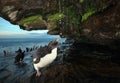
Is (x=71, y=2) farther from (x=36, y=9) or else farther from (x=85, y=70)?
(x=85, y=70)

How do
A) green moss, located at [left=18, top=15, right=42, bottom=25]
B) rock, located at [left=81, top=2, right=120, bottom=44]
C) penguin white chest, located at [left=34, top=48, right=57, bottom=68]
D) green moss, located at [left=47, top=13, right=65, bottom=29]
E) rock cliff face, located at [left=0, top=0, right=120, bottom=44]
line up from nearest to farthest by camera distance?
penguin white chest, located at [left=34, top=48, right=57, bottom=68], rock cliff face, located at [left=0, top=0, right=120, bottom=44], rock, located at [left=81, top=2, right=120, bottom=44], green moss, located at [left=47, top=13, right=65, bottom=29], green moss, located at [left=18, top=15, right=42, bottom=25]

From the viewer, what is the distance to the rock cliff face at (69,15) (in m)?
18.1

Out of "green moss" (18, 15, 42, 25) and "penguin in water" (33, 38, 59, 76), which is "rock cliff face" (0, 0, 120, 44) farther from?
"penguin in water" (33, 38, 59, 76)

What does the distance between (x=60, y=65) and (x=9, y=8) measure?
28.7 feet

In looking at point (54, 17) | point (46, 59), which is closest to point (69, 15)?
point (54, 17)

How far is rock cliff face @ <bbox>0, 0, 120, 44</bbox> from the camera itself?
1811 cm

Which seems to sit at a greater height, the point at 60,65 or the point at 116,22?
the point at 116,22

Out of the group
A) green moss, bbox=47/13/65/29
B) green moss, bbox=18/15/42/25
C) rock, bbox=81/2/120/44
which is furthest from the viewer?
green moss, bbox=18/15/42/25

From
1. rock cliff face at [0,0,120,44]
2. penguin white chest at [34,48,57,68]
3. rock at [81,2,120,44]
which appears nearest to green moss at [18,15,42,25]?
rock cliff face at [0,0,120,44]

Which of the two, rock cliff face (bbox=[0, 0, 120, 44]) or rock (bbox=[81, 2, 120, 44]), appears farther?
rock (bbox=[81, 2, 120, 44])

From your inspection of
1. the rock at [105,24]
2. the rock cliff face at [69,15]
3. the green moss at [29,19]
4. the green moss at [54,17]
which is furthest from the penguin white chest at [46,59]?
the green moss at [29,19]

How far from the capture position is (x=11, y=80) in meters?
10.9

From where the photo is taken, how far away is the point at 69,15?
2061cm

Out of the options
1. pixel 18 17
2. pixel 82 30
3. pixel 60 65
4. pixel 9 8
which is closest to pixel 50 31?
pixel 82 30
